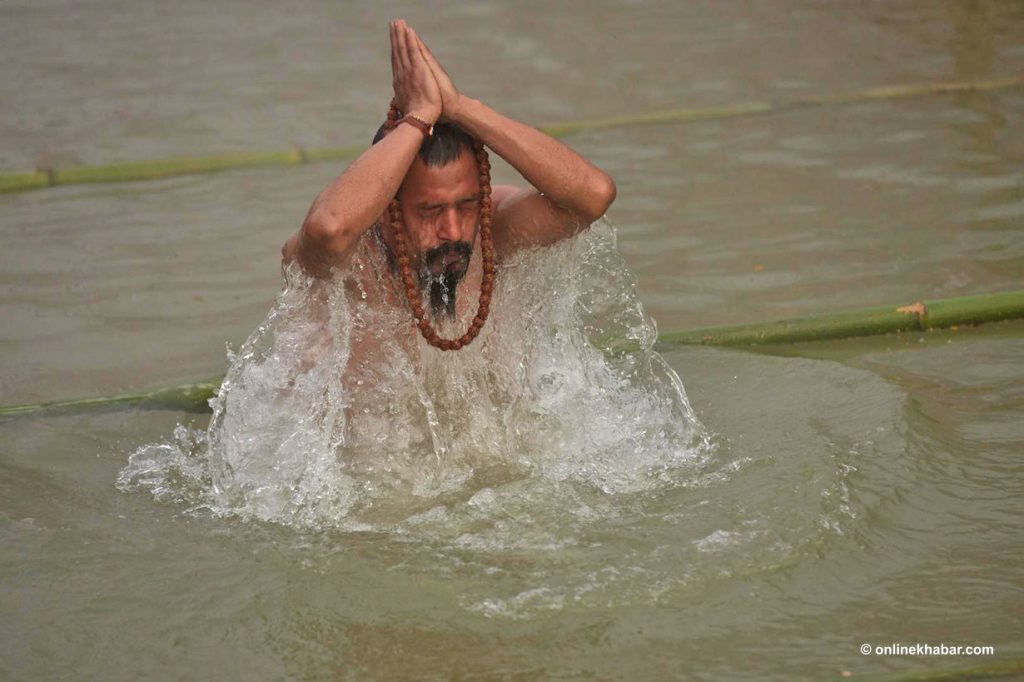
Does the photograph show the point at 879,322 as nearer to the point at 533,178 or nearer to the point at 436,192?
the point at 533,178

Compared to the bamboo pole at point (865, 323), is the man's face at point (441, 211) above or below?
above

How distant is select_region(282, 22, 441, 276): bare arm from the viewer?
307 centimetres

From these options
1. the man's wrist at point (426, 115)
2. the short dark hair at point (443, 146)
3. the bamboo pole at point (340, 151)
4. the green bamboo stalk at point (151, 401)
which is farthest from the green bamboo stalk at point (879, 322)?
the bamboo pole at point (340, 151)

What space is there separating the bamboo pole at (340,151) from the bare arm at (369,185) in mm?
2822

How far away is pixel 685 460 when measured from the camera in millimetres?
3410

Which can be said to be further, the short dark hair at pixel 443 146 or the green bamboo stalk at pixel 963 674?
the short dark hair at pixel 443 146

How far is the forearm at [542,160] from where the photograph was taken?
126 inches

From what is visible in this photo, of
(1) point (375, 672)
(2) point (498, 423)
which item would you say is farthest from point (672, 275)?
(1) point (375, 672)

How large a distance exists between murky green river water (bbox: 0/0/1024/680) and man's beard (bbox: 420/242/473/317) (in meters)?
0.45

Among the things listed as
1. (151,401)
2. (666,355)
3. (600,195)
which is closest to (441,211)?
(600,195)

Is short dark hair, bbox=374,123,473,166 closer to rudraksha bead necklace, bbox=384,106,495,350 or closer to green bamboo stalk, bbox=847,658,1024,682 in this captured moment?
rudraksha bead necklace, bbox=384,106,495,350

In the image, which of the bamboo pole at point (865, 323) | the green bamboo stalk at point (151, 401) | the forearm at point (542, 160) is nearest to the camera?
the forearm at point (542, 160)

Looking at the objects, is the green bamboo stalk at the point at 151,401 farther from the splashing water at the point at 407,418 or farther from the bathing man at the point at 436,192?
the bathing man at the point at 436,192

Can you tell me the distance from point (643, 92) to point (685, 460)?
3.61 meters
